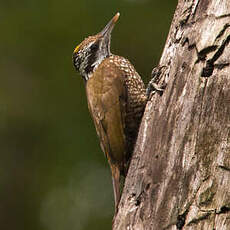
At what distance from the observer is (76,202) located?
8.80 metres

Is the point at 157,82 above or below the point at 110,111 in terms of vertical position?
above

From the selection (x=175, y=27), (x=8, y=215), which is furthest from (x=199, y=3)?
(x=8, y=215)

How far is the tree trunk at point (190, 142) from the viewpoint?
12.5 feet

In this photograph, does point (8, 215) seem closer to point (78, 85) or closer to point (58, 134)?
point (58, 134)

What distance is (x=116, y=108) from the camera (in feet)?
16.6

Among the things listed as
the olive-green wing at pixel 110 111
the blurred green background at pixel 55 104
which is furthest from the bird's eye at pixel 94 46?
the blurred green background at pixel 55 104

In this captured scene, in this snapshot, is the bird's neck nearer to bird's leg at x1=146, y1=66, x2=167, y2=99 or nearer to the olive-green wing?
the olive-green wing

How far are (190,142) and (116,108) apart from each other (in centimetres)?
127

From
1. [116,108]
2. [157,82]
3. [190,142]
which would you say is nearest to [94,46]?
[116,108]

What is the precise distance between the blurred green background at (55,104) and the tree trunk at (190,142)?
4.29 meters

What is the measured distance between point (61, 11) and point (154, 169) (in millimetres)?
4855

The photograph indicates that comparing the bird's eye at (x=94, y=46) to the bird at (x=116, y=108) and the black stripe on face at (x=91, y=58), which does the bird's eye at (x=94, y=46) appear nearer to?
the black stripe on face at (x=91, y=58)

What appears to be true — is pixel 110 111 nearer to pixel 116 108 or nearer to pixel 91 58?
pixel 116 108

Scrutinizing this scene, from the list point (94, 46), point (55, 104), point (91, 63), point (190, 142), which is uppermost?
point (94, 46)
